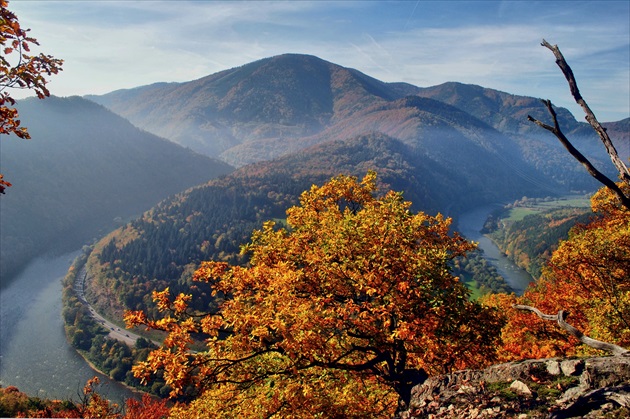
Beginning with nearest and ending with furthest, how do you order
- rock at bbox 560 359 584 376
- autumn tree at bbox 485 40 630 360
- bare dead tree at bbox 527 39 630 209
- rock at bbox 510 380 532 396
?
bare dead tree at bbox 527 39 630 209 → rock at bbox 510 380 532 396 → rock at bbox 560 359 584 376 → autumn tree at bbox 485 40 630 360

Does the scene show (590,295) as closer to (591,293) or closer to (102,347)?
(591,293)

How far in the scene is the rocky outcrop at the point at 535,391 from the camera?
7.79 m

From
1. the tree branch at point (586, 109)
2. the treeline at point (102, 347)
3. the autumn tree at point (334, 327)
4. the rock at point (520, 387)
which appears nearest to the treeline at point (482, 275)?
the treeline at point (102, 347)

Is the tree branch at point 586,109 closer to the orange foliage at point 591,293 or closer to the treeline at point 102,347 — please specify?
the orange foliage at point 591,293

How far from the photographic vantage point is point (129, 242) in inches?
A: 7721

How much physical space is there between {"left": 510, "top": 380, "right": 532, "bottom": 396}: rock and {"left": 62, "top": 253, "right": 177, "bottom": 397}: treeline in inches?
4039

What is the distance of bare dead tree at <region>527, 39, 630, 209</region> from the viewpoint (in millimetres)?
6145

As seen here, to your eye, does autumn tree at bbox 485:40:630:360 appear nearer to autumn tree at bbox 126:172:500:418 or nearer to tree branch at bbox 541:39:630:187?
autumn tree at bbox 126:172:500:418

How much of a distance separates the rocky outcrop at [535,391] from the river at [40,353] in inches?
3588

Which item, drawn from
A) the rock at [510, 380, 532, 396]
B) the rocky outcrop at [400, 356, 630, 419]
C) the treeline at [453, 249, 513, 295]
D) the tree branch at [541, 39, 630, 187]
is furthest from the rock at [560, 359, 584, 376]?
the treeline at [453, 249, 513, 295]

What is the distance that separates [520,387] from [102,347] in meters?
138

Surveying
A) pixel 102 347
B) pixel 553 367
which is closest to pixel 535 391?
pixel 553 367

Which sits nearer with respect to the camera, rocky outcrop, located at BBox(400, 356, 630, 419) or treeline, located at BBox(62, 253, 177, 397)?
rocky outcrop, located at BBox(400, 356, 630, 419)

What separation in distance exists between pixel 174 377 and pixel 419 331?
6864mm
